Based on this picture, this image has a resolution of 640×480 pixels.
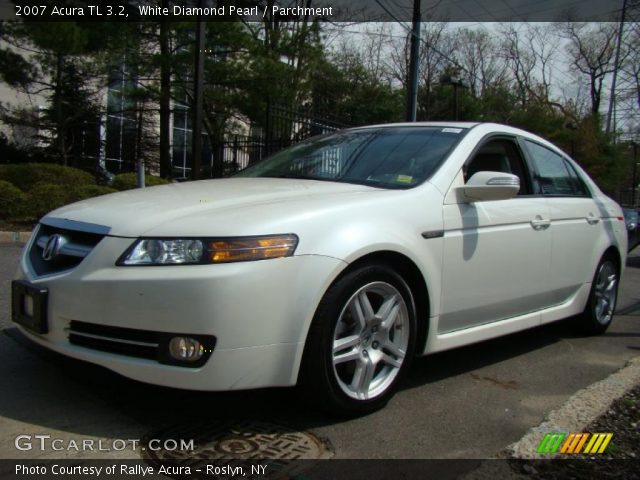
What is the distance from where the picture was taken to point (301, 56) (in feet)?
56.4

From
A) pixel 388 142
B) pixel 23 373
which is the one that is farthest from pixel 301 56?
pixel 23 373

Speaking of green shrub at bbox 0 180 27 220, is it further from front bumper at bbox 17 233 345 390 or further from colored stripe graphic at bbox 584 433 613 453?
colored stripe graphic at bbox 584 433 613 453

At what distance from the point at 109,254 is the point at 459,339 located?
6.62 feet

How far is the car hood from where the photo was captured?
2695mm

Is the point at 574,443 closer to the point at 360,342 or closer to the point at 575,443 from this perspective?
the point at 575,443

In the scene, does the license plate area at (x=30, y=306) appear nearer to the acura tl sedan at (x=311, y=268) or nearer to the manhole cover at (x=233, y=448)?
the acura tl sedan at (x=311, y=268)

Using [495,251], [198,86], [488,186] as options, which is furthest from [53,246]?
[198,86]

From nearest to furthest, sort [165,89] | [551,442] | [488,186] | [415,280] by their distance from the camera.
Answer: [551,442], [415,280], [488,186], [165,89]

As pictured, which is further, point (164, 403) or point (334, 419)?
point (164, 403)

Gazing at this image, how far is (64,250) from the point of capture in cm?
287

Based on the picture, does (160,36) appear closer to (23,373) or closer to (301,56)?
(301,56)

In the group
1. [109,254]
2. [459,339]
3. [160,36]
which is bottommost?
[459,339]

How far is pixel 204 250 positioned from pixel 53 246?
2.82ft

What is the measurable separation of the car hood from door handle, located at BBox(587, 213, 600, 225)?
2261 millimetres
